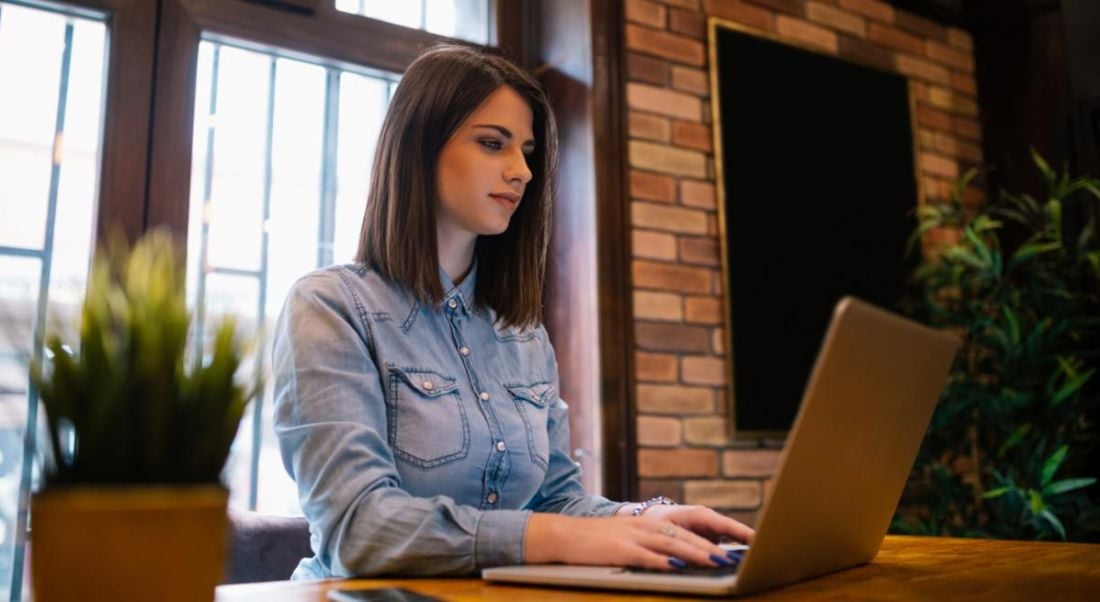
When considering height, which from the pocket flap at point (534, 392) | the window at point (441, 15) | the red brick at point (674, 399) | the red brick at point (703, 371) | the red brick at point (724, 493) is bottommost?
the red brick at point (724, 493)

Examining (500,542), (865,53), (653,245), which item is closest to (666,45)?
(653,245)

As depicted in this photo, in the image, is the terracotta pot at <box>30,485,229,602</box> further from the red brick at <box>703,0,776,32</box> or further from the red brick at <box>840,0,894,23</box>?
the red brick at <box>840,0,894,23</box>

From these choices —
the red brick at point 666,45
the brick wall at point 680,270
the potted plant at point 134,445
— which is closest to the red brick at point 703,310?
the brick wall at point 680,270

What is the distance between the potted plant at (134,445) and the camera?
46 centimetres

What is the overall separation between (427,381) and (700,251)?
159 centimetres

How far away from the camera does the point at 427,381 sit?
1.25 m

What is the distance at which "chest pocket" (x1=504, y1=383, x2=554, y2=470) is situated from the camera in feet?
4.42

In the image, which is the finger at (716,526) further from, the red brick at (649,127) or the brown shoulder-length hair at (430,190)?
the red brick at (649,127)

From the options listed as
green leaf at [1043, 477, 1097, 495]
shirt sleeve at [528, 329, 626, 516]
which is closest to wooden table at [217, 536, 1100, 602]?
shirt sleeve at [528, 329, 626, 516]

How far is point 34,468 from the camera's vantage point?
0.47 meters

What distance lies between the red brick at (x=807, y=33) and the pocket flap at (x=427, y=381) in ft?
7.01

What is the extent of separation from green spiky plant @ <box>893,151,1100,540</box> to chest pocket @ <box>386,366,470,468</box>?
1849 mm

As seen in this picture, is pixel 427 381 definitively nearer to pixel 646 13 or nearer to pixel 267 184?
pixel 267 184

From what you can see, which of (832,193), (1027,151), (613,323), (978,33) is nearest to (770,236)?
(832,193)
